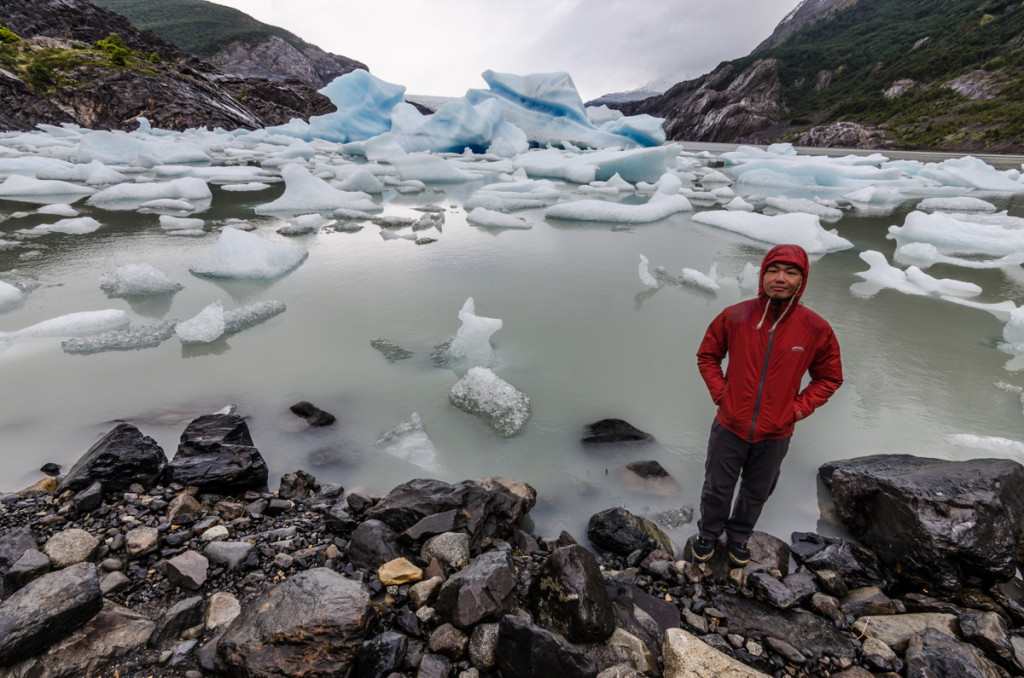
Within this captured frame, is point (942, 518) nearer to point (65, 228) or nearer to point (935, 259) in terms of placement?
point (935, 259)

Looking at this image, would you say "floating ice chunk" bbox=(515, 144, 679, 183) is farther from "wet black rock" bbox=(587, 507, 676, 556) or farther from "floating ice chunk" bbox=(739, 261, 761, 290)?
"wet black rock" bbox=(587, 507, 676, 556)

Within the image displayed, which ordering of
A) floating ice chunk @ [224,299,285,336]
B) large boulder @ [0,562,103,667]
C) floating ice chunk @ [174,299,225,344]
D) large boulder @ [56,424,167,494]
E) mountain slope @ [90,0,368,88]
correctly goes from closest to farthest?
large boulder @ [0,562,103,667]
large boulder @ [56,424,167,494]
floating ice chunk @ [174,299,225,344]
floating ice chunk @ [224,299,285,336]
mountain slope @ [90,0,368,88]

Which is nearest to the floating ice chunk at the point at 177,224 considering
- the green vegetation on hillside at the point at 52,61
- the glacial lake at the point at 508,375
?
the glacial lake at the point at 508,375

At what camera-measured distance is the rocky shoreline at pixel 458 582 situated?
4.06 feet

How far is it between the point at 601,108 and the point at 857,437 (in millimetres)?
25064

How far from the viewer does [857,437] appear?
238cm

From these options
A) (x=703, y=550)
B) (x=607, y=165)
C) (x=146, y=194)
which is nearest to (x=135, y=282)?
(x=703, y=550)

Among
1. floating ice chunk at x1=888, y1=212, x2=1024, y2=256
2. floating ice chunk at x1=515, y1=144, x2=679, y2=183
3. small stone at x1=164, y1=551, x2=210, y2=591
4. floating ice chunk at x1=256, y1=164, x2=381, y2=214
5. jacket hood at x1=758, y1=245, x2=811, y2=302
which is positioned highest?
floating ice chunk at x1=515, y1=144, x2=679, y2=183

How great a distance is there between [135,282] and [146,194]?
531 centimetres

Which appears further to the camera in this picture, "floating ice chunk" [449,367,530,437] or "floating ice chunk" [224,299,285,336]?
"floating ice chunk" [224,299,285,336]

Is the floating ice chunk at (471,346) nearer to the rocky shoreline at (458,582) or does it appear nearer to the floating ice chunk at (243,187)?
the rocky shoreline at (458,582)

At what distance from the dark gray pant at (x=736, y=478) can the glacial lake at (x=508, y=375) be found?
24cm

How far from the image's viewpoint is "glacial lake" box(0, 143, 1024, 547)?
2172 mm

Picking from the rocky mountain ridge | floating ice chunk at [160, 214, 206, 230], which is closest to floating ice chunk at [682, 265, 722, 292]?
floating ice chunk at [160, 214, 206, 230]
